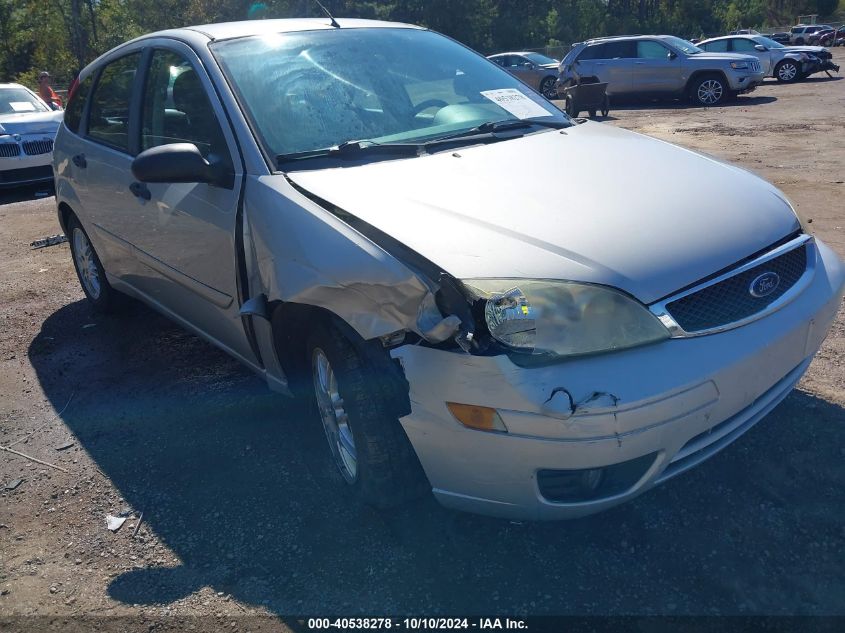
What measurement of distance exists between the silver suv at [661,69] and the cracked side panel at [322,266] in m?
16.9

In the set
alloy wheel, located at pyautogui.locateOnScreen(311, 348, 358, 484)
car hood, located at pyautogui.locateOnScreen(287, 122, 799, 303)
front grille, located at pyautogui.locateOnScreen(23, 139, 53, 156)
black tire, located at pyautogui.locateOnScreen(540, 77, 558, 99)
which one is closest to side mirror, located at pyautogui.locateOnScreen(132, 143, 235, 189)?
car hood, located at pyautogui.locateOnScreen(287, 122, 799, 303)

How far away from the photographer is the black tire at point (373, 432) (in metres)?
2.52

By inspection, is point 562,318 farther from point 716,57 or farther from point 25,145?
point 716,57

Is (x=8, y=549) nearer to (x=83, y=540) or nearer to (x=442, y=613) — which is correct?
(x=83, y=540)

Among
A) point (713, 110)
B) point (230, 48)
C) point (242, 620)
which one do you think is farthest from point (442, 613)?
point (713, 110)

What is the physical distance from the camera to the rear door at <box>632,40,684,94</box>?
17.9 m

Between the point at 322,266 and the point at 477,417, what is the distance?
769mm

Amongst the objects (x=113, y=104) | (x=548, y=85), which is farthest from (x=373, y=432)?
(x=548, y=85)

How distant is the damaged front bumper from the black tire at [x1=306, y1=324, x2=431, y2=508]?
17 centimetres

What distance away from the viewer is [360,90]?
3.39 m

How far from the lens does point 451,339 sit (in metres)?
2.21

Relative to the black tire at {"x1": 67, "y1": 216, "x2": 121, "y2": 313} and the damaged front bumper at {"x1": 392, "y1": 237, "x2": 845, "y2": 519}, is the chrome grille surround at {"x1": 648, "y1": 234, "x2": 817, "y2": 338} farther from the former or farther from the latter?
the black tire at {"x1": 67, "y1": 216, "x2": 121, "y2": 313}

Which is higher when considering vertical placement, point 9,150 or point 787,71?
point 9,150

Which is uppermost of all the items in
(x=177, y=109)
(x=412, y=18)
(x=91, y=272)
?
(x=177, y=109)
